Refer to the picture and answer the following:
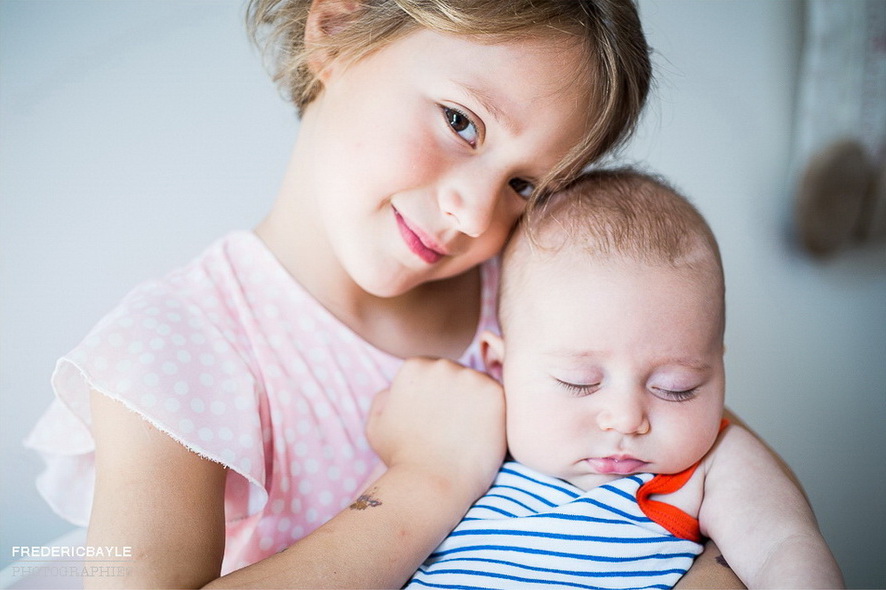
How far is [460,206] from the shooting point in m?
0.97

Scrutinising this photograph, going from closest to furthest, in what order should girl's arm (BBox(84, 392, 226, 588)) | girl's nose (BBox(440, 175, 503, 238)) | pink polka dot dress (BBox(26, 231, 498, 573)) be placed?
girl's arm (BBox(84, 392, 226, 588)) < pink polka dot dress (BBox(26, 231, 498, 573)) < girl's nose (BBox(440, 175, 503, 238))

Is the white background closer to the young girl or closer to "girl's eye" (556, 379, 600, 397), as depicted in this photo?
the young girl

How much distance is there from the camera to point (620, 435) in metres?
0.89

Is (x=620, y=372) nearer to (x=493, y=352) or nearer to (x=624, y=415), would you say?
(x=624, y=415)

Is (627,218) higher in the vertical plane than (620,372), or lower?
higher

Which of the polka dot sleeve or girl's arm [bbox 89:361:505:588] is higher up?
the polka dot sleeve

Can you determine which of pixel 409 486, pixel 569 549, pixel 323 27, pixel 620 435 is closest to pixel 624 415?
pixel 620 435

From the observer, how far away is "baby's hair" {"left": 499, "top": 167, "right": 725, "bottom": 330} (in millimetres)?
921

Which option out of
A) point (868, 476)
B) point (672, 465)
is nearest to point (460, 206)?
point (672, 465)

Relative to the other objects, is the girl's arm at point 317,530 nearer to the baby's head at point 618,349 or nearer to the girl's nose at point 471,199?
the baby's head at point 618,349

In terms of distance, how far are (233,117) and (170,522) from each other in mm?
990

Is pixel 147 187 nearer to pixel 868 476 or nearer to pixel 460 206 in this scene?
pixel 460 206

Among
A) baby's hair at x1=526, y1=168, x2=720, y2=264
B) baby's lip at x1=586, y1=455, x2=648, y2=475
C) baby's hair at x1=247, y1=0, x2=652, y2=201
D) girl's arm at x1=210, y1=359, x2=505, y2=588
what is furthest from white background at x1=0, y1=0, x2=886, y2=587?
baby's lip at x1=586, y1=455, x2=648, y2=475

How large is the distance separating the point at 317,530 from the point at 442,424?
210 millimetres
